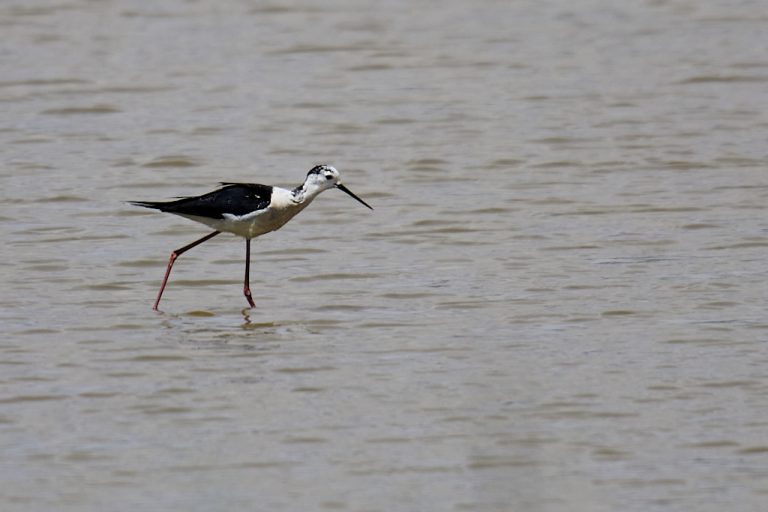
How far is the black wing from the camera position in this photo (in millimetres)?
9812

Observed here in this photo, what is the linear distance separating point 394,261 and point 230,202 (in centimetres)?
145

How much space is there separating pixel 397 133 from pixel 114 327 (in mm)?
6101

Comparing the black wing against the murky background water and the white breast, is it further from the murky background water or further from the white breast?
the murky background water

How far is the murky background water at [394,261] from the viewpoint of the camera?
272 inches

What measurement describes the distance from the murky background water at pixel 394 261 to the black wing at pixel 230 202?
1.83ft

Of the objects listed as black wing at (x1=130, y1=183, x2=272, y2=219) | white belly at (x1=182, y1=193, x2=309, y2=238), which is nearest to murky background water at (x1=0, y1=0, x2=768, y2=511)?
white belly at (x1=182, y1=193, x2=309, y2=238)

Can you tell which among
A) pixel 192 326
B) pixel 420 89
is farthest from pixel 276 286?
pixel 420 89

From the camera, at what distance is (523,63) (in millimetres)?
17203

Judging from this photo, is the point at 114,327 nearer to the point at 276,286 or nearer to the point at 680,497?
the point at 276,286

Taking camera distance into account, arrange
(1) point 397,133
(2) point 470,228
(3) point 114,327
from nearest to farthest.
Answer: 1. (3) point 114,327
2. (2) point 470,228
3. (1) point 397,133

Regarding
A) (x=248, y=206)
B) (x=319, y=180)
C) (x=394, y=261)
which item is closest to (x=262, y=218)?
(x=248, y=206)

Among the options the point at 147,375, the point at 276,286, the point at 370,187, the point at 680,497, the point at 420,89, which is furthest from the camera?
the point at 420,89

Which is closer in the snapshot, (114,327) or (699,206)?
(114,327)

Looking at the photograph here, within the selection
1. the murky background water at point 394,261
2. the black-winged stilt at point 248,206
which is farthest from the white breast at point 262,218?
the murky background water at point 394,261
